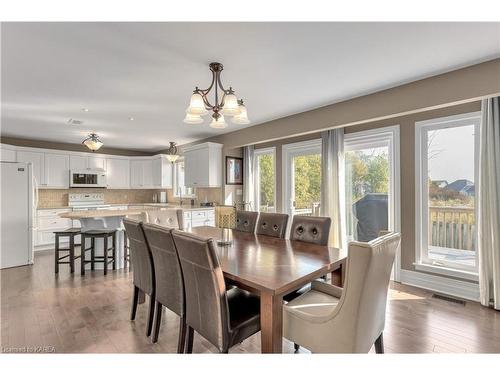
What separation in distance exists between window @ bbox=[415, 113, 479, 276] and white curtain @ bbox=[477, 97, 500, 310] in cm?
21

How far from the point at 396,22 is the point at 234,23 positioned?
1.06m

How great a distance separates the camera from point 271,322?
1.39m

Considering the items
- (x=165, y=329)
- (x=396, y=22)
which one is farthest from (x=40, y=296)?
(x=396, y=22)

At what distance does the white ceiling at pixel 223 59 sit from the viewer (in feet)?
5.91

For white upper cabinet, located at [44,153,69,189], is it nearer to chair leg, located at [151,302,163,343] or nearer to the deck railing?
chair leg, located at [151,302,163,343]

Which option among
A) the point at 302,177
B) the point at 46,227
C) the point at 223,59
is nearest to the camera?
the point at 223,59

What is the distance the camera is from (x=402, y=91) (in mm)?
2742

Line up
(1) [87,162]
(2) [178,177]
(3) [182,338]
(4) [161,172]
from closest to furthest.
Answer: (3) [182,338] → (1) [87,162] → (4) [161,172] → (2) [178,177]

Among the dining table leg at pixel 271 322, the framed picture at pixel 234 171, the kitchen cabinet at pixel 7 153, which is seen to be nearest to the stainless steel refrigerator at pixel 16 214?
the kitchen cabinet at pixel 7 153

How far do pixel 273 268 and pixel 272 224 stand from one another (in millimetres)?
1346

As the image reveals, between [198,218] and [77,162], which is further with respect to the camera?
[77,162]

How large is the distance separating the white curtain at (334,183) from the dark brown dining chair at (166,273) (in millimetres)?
2784

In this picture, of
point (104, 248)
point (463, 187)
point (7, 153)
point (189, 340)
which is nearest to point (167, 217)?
point (104, 248)

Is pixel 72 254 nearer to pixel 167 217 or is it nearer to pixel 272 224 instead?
pixel 167 217
